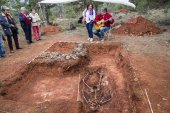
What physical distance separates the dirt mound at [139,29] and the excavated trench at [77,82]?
3431mm

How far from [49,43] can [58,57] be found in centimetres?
296

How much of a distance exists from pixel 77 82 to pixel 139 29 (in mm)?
7080

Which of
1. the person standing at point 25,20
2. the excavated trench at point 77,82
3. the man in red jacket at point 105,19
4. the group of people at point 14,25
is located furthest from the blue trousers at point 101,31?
the person standing at point 25,20

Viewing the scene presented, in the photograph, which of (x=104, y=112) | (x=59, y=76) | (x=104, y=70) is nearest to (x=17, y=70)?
(x=59, y=76)

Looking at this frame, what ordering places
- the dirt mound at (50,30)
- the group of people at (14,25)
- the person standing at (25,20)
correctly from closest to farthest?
the group of people at (14,25) → the person standing at (25,20) → the dirt mound at (50,30)

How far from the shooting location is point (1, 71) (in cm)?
900

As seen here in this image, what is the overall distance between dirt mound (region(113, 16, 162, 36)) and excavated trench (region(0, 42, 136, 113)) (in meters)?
3.43

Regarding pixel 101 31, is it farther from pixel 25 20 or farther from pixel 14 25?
pixel 14 25

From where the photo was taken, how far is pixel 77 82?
8.63 meters

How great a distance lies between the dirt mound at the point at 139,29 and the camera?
1419 cm

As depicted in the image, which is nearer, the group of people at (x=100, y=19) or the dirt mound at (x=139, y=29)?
the group of people at (x=100, y=19)

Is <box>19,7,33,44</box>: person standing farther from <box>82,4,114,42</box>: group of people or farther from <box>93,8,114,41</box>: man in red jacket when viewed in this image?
<box>93,8,114,41</box>: man in red jacket

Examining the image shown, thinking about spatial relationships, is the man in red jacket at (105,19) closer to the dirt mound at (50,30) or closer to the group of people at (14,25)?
the group of people at (14,25)

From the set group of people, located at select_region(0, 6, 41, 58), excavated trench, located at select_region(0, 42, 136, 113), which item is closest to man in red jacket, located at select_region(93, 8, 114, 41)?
excavated trench, located at select_region(0, 42, 136, 113)
